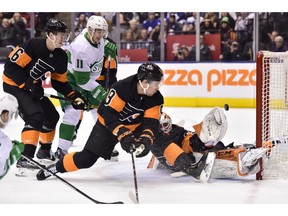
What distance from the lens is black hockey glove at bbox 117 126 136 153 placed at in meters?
3.91

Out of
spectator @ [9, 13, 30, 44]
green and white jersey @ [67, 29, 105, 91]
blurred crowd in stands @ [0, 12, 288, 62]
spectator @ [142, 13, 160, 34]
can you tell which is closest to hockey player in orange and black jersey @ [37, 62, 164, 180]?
green and white jersey @ [67, 29, 105, 91]

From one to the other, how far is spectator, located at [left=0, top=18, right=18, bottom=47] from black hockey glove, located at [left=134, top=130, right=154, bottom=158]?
5.60 metres

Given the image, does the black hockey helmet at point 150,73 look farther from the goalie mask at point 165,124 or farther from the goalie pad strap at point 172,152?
the goalie mask at point 165,124

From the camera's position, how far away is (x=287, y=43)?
8.84 meters

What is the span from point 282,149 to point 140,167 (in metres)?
0.96

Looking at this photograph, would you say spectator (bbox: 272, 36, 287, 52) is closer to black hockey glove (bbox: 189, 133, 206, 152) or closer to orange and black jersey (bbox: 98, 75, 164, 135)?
black hockey glove (bbox: 189, 133, 206, 152)

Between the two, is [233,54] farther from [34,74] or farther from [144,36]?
[34,74]

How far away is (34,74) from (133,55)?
473 centimetres

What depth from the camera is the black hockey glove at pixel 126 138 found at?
3914 millimetres

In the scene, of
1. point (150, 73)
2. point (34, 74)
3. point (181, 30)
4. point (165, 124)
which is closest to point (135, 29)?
point (181, 30)

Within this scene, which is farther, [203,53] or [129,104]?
[203,53]

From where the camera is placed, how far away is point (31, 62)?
4.51 m
